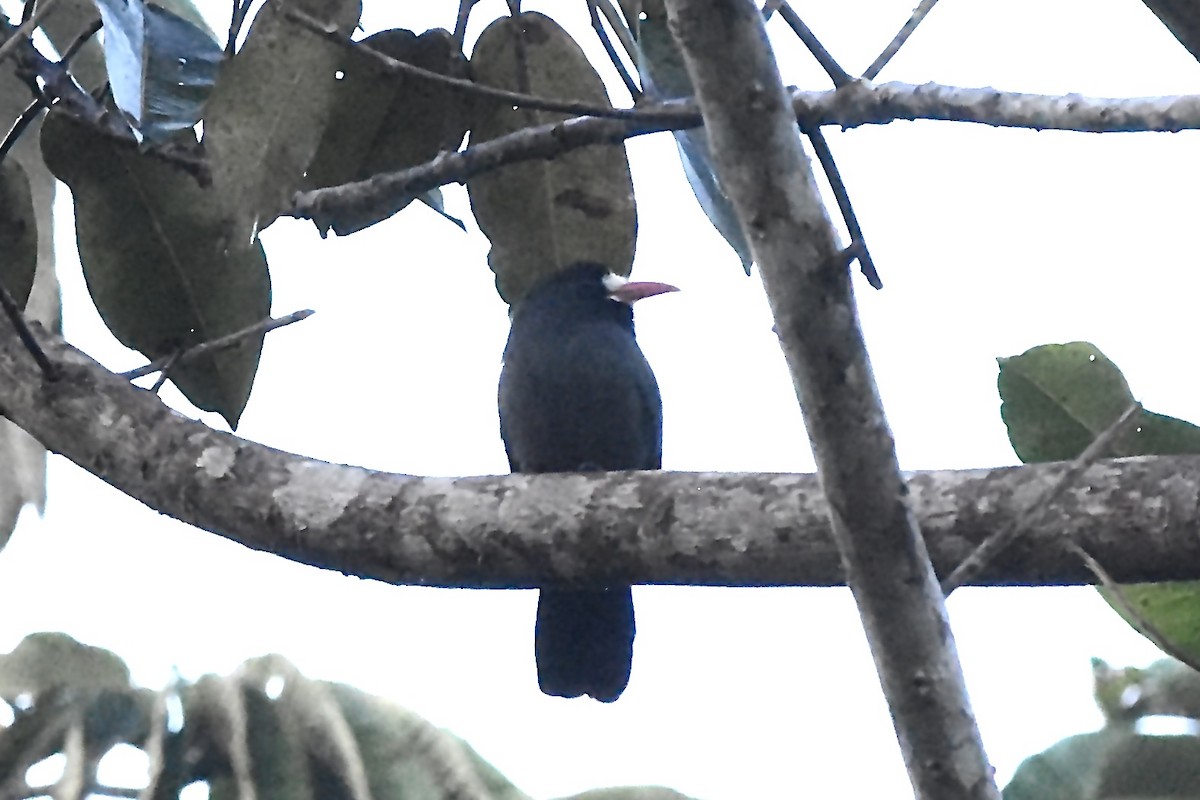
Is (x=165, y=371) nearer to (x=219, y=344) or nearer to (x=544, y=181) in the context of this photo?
(x=219, y=344)

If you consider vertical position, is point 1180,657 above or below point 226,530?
below

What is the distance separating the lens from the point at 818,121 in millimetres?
1883

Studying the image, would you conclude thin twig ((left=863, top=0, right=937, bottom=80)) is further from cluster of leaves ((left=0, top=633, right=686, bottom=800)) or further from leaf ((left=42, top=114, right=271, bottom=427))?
cluster of leaves ((left=0, top=633, right=686, bottom=800))

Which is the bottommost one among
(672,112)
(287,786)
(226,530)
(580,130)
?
(287,786)

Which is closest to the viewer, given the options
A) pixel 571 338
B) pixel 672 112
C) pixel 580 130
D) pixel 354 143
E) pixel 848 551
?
pixel 848 551

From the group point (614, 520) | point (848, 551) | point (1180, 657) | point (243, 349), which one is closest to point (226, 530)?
point (243, 349)

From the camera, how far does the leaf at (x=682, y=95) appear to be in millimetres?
2088

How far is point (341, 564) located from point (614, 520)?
37cm

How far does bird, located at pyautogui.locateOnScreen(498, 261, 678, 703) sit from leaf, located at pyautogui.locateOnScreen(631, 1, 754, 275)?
1.93 ft

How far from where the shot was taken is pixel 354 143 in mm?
2316

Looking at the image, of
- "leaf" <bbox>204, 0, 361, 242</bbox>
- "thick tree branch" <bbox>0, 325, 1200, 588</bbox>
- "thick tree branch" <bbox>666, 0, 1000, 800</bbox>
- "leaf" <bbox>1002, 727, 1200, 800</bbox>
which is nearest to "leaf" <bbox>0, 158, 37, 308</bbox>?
"thick tree branch" <bbox>0, 325, 1200, 588</bbox>

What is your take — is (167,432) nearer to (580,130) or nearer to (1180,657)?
(580,130)

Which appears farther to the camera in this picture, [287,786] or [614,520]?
[287,786]

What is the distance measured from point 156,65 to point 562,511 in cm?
80
